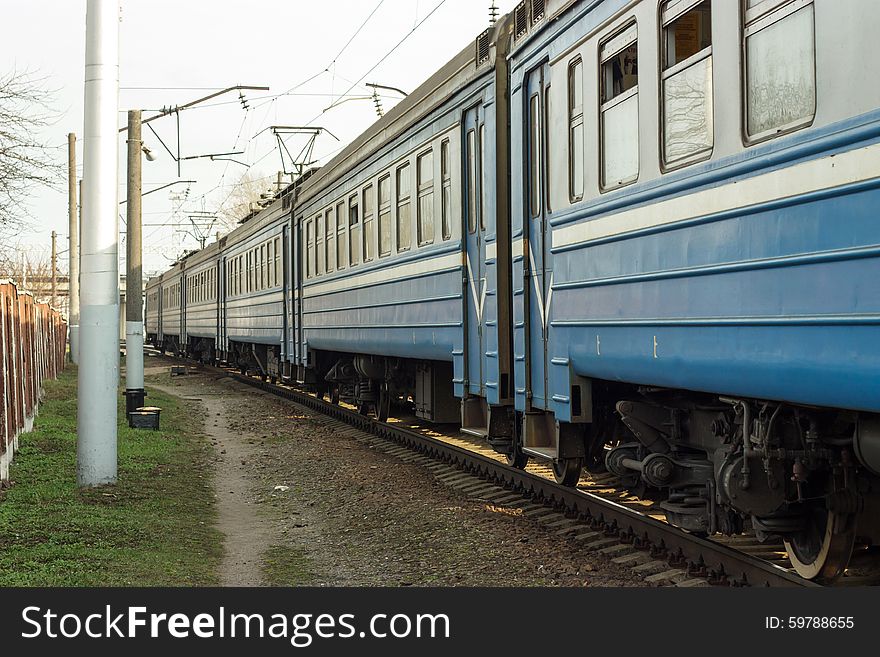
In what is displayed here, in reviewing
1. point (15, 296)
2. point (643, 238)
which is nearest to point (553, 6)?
point (643, 238)

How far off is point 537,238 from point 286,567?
2.96m

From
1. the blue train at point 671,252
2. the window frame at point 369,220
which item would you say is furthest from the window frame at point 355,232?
the blue train at point 671,252

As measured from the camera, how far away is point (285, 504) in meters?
10.2

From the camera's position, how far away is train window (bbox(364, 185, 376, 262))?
1385 cm

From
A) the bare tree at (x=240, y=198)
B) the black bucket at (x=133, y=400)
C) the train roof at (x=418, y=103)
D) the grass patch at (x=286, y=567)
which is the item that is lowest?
the grass patch at (x=286, y=567)

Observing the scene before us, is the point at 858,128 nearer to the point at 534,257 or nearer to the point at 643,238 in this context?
the point at 643,238

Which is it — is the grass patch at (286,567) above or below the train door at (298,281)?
below

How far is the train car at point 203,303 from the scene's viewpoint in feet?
110

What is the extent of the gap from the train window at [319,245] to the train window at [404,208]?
4657mm

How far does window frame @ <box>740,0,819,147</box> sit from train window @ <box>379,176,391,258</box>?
7786mm

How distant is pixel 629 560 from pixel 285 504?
13.5ft

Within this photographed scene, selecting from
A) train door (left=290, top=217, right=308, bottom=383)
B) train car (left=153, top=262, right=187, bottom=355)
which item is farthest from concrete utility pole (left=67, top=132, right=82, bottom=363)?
train door (left=290, top=217, right=308, bottom=383)

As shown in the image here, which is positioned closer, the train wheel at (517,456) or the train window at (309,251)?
the train wheel at (517,456)

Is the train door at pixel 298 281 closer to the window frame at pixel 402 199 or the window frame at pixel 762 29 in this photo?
the window frame at pixel 402 199
